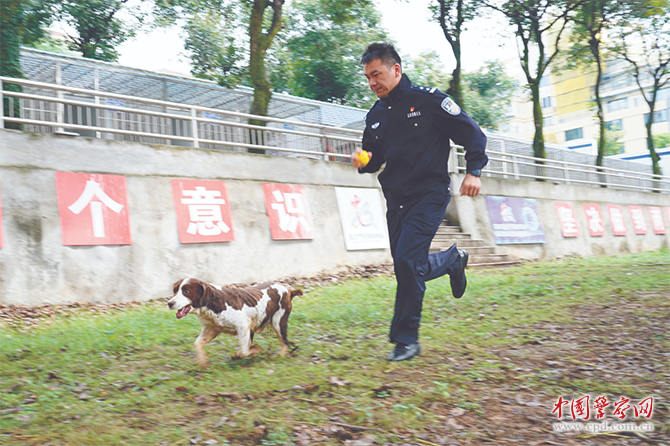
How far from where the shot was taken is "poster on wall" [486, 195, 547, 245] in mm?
16016

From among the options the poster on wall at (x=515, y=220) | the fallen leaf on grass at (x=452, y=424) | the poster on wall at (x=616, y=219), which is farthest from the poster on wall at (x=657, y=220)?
the fallen leaf on grass at (x=452, y=424)

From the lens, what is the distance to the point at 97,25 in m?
21.4

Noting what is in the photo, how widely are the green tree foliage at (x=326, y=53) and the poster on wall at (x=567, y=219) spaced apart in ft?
41.4

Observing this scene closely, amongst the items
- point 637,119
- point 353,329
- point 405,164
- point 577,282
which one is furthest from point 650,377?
point 637,119

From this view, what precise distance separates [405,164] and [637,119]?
71.3 m

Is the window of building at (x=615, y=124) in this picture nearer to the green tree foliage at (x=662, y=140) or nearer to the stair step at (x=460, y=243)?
the green tree foliage at (x=662, y=140)

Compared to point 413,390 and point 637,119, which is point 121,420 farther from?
point 637,119

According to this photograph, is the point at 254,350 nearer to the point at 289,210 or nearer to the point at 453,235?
the point at 289,210

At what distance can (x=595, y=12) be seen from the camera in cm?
2236

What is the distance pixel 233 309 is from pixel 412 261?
4.65ft

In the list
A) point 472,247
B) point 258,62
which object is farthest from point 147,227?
point 472,247

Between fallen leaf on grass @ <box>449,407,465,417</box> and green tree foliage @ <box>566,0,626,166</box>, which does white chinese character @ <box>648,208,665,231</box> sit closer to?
green tree foliage @ <box>566,0,626,166</box>

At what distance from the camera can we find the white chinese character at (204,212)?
9945 millimetres

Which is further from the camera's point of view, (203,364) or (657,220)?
(657,220)
